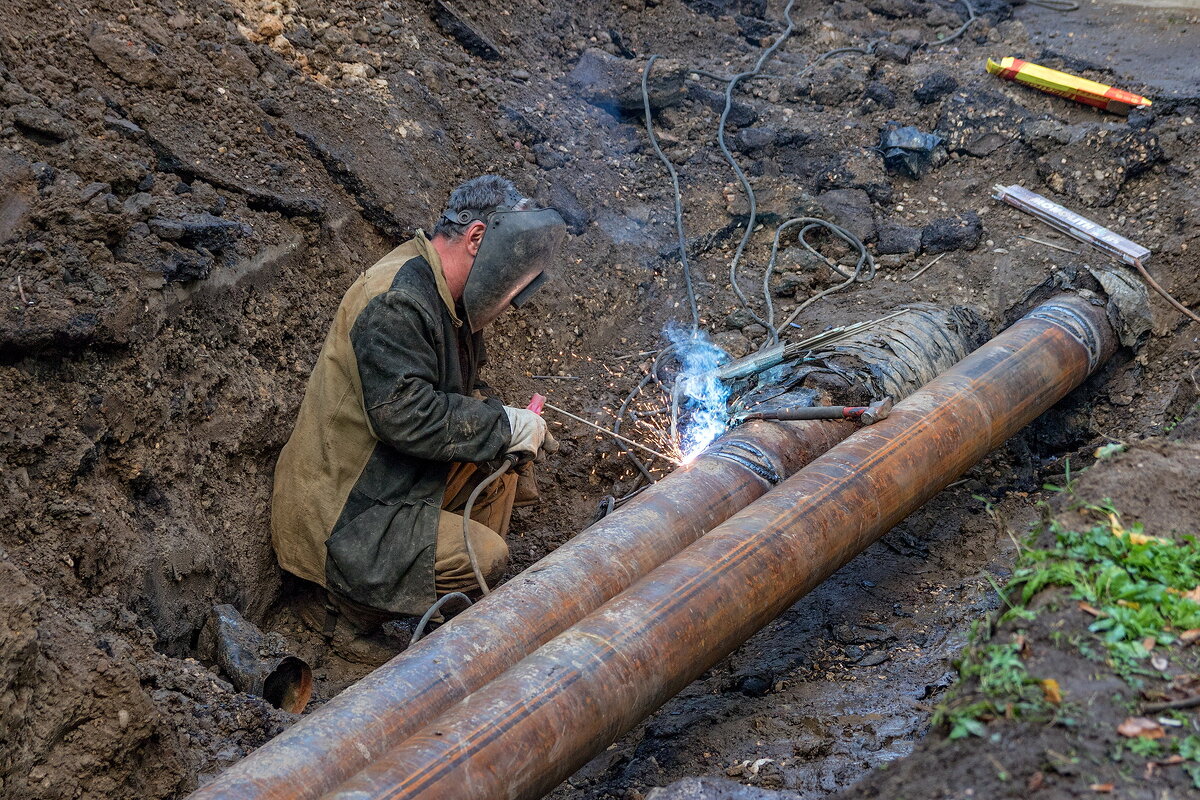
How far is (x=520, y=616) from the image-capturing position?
121 inches

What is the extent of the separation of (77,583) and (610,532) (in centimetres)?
174

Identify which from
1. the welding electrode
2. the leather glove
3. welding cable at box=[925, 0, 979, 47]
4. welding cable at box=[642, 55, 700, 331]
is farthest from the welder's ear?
welding cable at box=[925, 0, 979, 47]

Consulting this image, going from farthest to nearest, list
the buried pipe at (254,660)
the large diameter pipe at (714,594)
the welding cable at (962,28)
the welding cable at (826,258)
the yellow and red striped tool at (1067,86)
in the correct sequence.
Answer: the welding cable at (962,28) < the yellow and red striped tool at (1067,86) < the welding cable at (826,258) < the buried pipe at (254,660) < the large diameter pipe at (714,594)

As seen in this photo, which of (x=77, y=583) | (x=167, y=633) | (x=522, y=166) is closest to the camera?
(x=77, y=583)

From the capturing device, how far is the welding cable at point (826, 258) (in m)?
5.66

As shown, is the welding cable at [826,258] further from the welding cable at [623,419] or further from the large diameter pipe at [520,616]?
the large diameter pipe at [520,616]

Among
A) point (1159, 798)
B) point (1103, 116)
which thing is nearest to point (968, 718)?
point (1159, 798)

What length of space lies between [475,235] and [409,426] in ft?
2.48

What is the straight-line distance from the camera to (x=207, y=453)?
4039 millimetres

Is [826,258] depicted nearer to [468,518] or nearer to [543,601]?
[468,518]

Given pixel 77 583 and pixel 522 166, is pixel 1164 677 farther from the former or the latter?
pixel 522 166

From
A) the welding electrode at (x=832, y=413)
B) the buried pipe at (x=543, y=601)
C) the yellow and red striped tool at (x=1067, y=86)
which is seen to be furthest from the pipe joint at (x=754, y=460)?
the yellow and red striped tool at (x=1067, y=86)

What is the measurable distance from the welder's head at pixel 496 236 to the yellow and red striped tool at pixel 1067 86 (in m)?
3.99

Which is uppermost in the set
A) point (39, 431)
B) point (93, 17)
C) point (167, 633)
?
point (93, 17)
